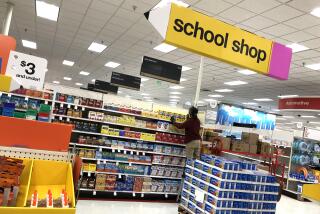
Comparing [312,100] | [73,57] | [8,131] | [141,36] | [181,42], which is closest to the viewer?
[8,131]

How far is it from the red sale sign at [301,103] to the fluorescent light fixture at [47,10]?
10.2m

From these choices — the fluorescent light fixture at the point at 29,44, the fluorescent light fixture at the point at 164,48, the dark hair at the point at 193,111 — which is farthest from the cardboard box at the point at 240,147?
the fluorescent light fixture at the point at 29,44

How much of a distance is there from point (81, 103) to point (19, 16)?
478 cm

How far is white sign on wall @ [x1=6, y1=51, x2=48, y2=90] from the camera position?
4.05 metres

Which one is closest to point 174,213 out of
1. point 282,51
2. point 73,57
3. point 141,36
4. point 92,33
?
point 282,51

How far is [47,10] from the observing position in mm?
8367

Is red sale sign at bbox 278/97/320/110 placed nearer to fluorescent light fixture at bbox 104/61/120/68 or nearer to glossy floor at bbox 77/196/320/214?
glossy floor at bbox 77/196/320/214

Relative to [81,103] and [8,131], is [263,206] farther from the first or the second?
[8,131]

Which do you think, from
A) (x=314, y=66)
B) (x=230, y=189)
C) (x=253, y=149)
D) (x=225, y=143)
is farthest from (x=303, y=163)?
(x=230, y=189)

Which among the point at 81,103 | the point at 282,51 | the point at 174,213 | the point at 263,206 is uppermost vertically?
the point at 282,51

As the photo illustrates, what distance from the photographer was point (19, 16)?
945cm

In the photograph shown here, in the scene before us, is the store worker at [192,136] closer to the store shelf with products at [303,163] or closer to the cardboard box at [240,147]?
the cardboard box at [240,147]

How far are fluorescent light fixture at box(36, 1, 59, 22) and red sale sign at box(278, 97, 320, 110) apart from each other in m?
10.2

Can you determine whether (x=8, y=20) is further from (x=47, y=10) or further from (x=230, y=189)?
(x=230, y=189)
